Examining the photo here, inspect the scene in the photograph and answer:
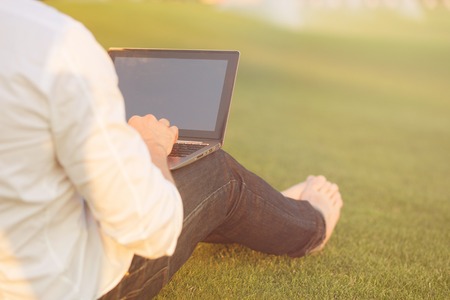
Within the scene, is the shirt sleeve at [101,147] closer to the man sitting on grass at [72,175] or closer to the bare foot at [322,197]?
the man sitting on grass at [72,175]

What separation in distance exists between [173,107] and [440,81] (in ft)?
45.0

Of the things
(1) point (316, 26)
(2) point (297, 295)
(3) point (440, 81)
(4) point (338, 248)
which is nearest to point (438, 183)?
(4) point (338, 248)

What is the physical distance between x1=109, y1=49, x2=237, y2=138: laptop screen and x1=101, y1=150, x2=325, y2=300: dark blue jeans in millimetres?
324

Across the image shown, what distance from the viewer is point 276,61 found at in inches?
659

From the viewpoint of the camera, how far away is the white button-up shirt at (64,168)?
4.23 feet

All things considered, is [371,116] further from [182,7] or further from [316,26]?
[182,7]

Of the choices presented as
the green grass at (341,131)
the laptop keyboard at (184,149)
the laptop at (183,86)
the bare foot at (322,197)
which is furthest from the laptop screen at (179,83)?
the green grass at (341,131)

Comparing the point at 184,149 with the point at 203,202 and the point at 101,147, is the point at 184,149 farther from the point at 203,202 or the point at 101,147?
the point at 101,147

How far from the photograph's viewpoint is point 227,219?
2.24m

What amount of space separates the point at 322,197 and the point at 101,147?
5.21ft

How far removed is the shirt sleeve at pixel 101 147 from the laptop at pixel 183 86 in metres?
0.97

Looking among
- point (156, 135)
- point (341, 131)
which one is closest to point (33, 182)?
point (156, 135)

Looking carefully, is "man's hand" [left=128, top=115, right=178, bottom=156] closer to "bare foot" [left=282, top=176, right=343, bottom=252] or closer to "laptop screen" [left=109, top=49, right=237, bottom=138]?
"laptop screen" [left=109, top=49, right=237, bottom=138]

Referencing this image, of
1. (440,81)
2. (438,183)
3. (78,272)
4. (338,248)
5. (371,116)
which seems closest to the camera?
(78,272)
